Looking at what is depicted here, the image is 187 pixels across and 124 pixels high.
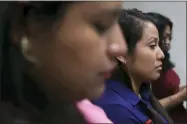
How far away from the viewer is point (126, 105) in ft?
Result: 1.96

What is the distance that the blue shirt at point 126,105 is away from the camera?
0.54 metres

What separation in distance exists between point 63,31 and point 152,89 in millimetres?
347

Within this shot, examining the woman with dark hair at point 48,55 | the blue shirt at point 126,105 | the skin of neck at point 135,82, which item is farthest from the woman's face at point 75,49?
the skin of neck at point 135,82

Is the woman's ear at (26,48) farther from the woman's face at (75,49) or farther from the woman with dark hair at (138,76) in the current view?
the woman with dark hair at (138,76)

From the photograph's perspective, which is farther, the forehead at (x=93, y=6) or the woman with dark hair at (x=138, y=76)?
the woman with dark hair at (x=138, y=76)

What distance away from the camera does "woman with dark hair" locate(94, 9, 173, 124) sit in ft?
1.92

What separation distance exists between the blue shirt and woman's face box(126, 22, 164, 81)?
3 cm

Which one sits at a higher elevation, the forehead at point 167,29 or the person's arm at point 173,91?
the forehead at point 167,29

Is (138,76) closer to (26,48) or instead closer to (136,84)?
(136,84)

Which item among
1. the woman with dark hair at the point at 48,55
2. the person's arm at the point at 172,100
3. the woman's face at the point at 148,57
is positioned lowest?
the person's arm at the point at 172,100

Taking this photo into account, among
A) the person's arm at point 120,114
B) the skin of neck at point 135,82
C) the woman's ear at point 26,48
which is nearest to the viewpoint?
the woman's ear at point 26,48

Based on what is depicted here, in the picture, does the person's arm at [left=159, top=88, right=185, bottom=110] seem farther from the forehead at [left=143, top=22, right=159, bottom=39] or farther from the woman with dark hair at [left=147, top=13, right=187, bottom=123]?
the forehead at [left=143, top=22, right=159, bottom=39]

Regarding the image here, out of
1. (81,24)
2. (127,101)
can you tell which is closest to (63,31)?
(81,24)

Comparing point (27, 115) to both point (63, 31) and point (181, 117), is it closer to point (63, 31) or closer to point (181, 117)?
point (63, 31)
